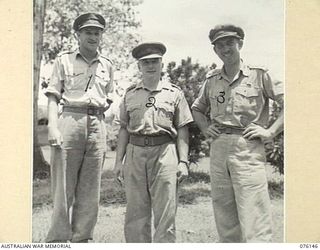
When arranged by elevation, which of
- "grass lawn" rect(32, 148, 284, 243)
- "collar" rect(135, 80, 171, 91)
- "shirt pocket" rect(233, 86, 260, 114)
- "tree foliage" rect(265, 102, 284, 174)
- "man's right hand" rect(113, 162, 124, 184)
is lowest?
"grass lawn" rect(32, 148, 284, 243)

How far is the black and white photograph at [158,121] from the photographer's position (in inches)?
178

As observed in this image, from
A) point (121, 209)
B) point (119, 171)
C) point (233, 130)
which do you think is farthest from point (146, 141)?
point (233, 130)

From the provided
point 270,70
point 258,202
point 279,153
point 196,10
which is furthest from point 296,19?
point 258,202

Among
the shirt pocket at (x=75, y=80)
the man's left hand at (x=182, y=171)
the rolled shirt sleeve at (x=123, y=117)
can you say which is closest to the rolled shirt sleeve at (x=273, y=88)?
the man's left hand at (x=182, y=171)

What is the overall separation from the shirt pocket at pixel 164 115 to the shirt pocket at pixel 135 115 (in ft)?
0.43

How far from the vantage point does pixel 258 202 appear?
4.57 meters

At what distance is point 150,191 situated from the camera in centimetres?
450

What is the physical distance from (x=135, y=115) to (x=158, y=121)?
196 mm

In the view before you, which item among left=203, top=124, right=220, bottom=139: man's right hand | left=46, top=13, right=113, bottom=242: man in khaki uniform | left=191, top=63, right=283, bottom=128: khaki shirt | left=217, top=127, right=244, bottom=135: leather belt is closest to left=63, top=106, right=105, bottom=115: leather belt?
left=46, top=13, right=113, bottom=242: man in khaki uniform

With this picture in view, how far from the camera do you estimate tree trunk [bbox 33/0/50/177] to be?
454cm

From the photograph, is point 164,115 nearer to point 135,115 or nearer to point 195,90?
point 135,115

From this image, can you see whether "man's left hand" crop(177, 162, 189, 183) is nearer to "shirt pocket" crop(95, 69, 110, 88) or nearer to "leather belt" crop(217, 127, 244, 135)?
"leather belt" crop(217, 127, 244, 135)

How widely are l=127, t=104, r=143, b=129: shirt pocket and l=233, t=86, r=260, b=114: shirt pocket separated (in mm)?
768

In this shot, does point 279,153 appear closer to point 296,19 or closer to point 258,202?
point 258,202
